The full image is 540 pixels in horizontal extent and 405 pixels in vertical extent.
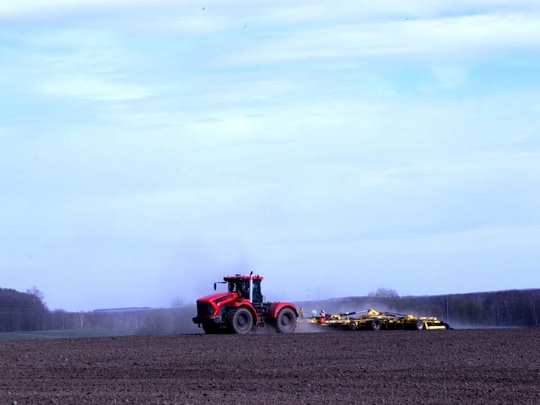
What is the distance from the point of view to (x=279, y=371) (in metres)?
21.9

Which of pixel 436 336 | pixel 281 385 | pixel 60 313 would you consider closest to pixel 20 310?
pixel 60 313

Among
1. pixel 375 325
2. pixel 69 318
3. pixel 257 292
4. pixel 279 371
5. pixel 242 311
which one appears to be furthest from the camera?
pixel 69 318

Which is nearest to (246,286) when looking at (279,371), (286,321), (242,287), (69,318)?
(242,287)

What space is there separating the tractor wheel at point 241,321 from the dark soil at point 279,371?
4.65 metres

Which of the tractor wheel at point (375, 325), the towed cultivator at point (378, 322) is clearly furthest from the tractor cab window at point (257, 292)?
the tractor wheel at point (375, 325)

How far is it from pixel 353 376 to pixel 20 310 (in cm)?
4848

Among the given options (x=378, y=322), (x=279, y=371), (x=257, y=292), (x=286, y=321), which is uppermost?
(x=257, y=292)

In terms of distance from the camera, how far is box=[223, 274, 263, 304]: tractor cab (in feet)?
133

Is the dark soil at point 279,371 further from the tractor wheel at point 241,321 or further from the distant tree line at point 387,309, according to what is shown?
the distant tree line at point 387,309

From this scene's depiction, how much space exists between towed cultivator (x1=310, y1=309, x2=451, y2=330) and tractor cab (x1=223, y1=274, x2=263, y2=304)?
3.01 m

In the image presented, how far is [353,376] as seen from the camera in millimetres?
20578

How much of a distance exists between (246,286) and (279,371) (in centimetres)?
1868

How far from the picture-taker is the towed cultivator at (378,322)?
132 ft

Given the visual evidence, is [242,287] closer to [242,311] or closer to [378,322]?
[242,311]
